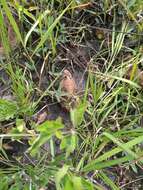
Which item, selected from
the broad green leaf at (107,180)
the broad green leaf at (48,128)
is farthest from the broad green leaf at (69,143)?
the broad green leaf at (107,180)

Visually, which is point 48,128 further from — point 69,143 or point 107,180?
point 107,180

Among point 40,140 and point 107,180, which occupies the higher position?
point 40,140

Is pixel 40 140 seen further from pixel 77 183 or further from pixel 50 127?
pixel 77 183

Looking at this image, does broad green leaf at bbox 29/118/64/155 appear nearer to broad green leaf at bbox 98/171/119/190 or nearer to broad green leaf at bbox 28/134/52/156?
broad green leaf at bbox 28/134/52/156

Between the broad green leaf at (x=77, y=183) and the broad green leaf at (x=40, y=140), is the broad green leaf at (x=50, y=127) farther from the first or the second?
the broad green leaf at (x=77, y=183)

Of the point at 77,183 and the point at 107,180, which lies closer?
the point at 77,183

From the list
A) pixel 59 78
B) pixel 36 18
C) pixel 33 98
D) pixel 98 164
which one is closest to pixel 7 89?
pixel 33 98

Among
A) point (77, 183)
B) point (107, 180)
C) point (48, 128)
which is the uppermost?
point (48, 128)

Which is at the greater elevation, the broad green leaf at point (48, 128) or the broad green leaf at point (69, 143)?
→ the broad green leaf at point (48, 128)

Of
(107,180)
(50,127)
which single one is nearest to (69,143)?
(50,127)

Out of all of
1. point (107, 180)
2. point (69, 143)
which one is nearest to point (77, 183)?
point (69, 143)

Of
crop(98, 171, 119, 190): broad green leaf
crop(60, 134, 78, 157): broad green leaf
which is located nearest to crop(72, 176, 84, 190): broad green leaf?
crop(60, 134, 78, 157): broad green leaf

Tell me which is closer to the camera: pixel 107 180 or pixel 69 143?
pixel 69 143

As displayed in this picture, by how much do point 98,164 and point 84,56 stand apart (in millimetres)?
542
